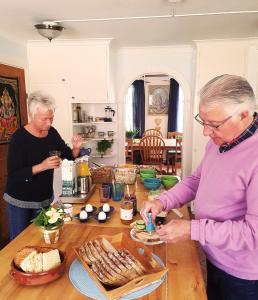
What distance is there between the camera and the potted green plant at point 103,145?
3.92 meters

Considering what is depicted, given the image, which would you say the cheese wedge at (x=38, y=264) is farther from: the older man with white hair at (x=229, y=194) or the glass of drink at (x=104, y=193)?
the glass of drink at (x=104, y=193)

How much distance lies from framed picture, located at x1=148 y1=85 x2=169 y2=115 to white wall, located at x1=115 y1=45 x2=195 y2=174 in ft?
11.4

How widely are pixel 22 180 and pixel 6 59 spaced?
1862 mm

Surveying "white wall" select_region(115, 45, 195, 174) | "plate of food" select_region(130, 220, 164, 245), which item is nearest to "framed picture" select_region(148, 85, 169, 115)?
"white wall" select_region(115, 45, 195, 174)

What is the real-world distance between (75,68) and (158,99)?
4.15 metres

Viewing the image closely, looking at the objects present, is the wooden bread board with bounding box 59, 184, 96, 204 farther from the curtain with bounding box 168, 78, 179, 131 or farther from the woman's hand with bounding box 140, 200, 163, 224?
the curtain with bounding box 168, 78, 179, 131

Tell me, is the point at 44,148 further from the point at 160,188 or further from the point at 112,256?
the point at 112,256

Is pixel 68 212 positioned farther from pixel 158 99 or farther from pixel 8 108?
pixel 158 99

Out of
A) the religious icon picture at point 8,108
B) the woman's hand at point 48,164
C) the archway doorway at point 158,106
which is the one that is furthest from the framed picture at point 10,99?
the archway doorway at point 158,106

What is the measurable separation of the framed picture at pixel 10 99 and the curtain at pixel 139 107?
427cm

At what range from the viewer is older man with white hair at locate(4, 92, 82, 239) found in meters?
1.72

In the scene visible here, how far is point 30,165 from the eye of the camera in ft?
5.93

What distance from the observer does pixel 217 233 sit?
34.9 inches

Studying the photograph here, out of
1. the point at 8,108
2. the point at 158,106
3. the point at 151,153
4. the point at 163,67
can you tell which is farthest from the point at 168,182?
the point at 158,106
